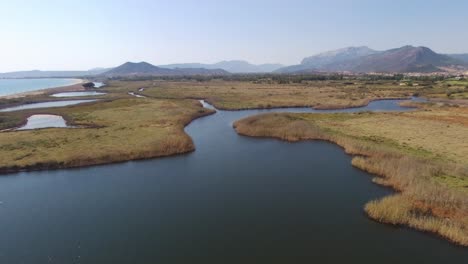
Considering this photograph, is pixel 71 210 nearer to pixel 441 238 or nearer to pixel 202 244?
pixel 202 244

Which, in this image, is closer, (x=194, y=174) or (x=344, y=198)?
(x=344, y=198)

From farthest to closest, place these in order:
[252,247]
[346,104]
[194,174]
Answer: [346,104] < [194,174] < [252,247]

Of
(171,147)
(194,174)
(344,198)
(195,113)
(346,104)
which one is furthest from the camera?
(346,104)

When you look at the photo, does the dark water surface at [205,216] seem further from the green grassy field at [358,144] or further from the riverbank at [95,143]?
the riverbank at [95,143]

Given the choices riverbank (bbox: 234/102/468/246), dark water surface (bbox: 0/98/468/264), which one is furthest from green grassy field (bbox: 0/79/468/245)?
dark water surface (bbox: 0/98/468/264)

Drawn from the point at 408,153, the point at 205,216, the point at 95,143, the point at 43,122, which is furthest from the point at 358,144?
the point at 43,122

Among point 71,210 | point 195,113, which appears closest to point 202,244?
A: point 71,210

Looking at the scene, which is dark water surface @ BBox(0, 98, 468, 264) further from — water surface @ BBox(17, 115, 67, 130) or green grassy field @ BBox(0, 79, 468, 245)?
water surface @ BBox(17, 115, 67, 130)

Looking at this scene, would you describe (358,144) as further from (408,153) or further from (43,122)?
(43,122)
